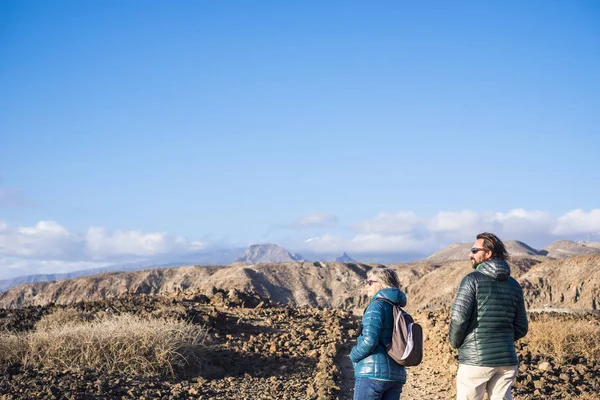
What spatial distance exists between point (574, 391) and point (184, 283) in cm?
4149

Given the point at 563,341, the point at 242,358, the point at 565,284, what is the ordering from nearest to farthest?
the point at 242,358 < the point at 563,341 < the point at 565,284

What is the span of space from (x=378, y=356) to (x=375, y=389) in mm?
258

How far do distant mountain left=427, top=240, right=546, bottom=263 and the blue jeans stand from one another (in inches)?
2812

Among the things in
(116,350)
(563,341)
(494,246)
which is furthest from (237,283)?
(494,246)

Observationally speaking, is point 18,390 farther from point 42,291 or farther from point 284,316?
point 42,291

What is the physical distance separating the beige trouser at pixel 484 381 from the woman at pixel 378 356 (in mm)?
744

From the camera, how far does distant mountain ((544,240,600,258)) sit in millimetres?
78000

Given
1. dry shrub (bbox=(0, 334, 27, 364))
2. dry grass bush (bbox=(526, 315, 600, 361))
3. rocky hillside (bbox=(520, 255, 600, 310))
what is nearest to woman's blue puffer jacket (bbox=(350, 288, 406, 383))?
dry shrub (bbox=(0, 334, 27, 364))

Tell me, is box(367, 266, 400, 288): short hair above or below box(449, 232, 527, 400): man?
above

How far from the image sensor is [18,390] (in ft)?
23.5

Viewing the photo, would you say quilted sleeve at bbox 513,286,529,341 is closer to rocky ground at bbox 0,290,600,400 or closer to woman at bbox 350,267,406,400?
woman at bbox 350,267,406,400

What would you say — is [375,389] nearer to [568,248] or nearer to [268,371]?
[268,371]

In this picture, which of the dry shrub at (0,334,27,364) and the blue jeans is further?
the dry shrub at (0,334,27,364)

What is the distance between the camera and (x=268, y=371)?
9.52 meters
